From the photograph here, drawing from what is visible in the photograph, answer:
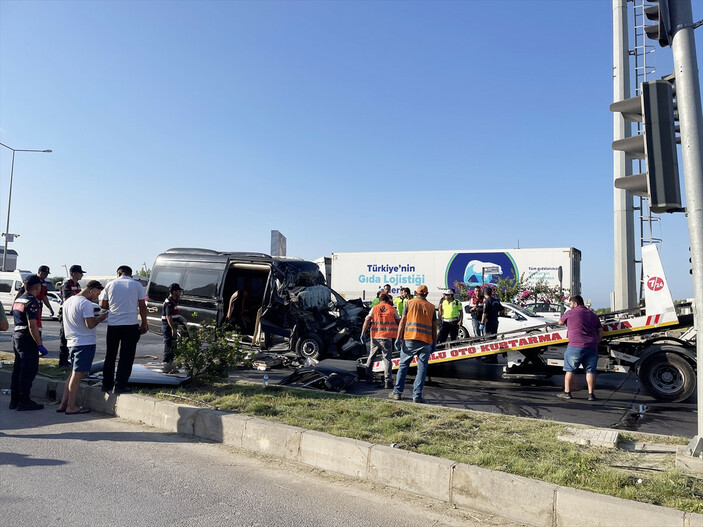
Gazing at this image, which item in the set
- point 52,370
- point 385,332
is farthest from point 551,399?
point 52,370

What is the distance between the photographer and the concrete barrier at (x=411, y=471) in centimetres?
409

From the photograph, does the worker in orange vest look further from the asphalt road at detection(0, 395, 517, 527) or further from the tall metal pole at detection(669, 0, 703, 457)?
the tall metal pole at detection(669, 0, 703, 457)

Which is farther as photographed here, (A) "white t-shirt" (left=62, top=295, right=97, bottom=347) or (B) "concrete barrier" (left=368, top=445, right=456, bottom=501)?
(A) "white t-shirt" (left=62, top=295, right=97, bottom=347)

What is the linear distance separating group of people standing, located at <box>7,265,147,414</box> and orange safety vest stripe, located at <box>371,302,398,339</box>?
12.6ft

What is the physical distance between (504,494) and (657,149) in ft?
9.47

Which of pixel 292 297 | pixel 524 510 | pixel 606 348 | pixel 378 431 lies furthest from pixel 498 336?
pixel 524 510

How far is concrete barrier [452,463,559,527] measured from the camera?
362 cm

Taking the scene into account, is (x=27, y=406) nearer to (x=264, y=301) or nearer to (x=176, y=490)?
(x=176, y=490)

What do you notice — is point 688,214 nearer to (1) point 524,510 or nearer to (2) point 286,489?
(1) point 524,510

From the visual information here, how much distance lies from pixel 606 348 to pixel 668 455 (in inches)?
176

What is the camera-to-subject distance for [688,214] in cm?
443

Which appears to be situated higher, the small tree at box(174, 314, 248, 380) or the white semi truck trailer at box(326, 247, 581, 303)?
the white semi truck trailer at box(326, 247, 581, 303)

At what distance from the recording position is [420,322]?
7.52 metres

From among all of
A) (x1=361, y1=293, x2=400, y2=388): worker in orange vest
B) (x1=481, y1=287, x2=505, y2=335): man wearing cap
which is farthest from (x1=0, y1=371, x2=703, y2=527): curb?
(x1=481, y1=287, x2=505, y2=335): man wearing cap
